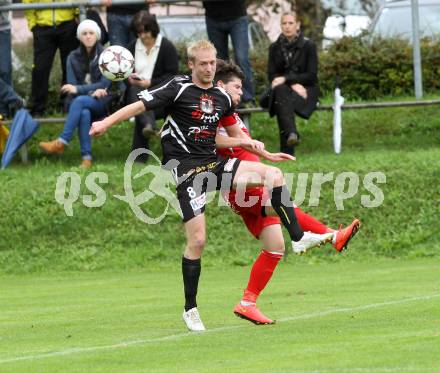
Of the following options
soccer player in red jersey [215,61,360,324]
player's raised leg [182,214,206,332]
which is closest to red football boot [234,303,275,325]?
soccer player in red jersey [215,61,360,324]

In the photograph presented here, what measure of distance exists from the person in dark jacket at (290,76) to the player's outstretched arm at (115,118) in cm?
836

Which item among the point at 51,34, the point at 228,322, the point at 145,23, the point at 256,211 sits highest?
the point at 145,23

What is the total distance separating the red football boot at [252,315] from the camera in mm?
10461

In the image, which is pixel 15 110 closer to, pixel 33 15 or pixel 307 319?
pixel 33 15

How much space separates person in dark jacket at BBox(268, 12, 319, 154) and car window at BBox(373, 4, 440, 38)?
3932 mm

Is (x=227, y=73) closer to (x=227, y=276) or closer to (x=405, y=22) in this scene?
(x=227, y=276)

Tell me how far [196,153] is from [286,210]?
963mm

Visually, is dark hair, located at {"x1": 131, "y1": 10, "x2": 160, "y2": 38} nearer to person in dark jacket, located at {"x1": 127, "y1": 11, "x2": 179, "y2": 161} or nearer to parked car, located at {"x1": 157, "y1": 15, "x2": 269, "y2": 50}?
person in dark jacket, located at {"x1": 127, "y1": 11, "x2": 179, "y2": 161}

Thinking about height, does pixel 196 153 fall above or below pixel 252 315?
above

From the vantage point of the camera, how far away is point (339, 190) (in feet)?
58.6

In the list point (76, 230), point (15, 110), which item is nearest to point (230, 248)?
point (76, 230)

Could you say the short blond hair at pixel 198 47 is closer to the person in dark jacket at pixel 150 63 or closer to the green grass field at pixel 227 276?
the green grass field at pixel 227 276

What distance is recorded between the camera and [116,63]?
52.6 ft

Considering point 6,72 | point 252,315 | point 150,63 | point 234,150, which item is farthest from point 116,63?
point 252,315
